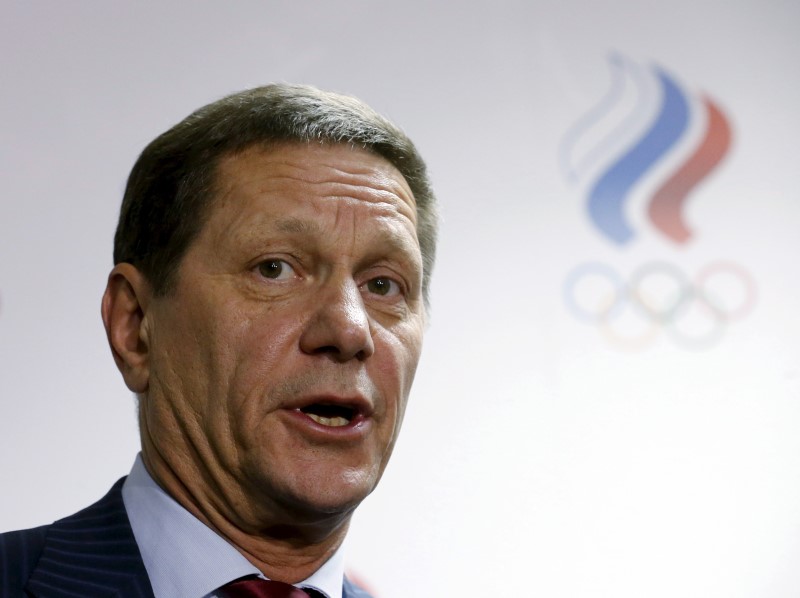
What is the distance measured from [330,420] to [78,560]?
354 mm

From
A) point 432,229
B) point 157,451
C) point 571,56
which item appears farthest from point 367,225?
point 571,56

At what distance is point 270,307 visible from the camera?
1.30m

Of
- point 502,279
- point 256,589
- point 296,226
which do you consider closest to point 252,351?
point 296,226

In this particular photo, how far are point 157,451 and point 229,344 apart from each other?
0.67 feet

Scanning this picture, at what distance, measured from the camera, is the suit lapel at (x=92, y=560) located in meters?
1.23

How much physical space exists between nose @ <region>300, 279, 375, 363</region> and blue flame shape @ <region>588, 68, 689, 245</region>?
4.32ft

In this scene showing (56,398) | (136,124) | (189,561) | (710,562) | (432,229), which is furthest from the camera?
(710,562)

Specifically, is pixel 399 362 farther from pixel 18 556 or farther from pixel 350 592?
pixel 18 556

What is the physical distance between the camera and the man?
1265 millimetres

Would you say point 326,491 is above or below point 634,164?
below

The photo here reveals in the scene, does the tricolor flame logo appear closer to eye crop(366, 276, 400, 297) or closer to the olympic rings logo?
the olympic rings logo

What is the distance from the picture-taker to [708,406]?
2.49 m

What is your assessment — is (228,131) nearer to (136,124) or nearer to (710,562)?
(136,124)

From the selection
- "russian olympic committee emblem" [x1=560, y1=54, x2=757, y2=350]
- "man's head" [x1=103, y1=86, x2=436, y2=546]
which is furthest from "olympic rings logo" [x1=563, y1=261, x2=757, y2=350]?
"man's head" [x1=103, y1=86, x2=436, y2=546]
